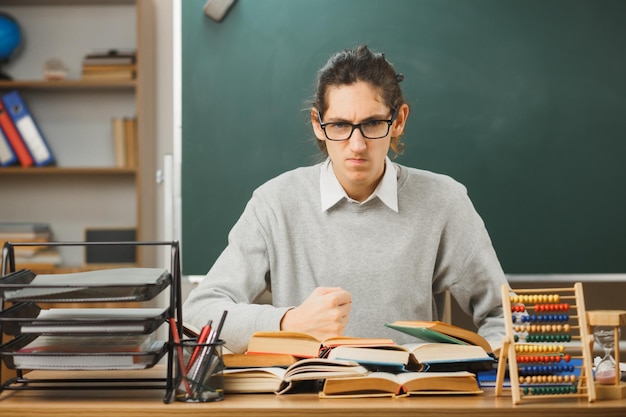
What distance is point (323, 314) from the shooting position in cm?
158

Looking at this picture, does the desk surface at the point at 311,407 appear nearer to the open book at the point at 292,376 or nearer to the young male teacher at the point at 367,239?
the open book at the point at 292,376

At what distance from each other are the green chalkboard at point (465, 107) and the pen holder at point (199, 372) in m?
1.83

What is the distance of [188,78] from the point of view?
121 inches

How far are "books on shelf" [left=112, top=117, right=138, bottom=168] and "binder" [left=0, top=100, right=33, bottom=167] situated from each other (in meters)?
0.41

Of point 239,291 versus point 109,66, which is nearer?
point 239,291

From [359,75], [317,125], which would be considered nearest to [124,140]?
[317,125]

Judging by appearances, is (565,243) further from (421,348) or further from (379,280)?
(421,348)

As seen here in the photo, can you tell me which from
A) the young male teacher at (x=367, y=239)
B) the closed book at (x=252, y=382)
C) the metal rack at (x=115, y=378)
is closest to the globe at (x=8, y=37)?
the young male teacher at (x=367, y=239)

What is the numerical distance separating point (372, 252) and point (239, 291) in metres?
0.38

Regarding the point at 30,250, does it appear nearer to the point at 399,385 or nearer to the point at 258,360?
the point at 258,360

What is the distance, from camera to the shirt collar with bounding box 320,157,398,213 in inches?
82.1

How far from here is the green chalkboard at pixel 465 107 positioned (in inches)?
118

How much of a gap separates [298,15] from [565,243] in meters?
1.37

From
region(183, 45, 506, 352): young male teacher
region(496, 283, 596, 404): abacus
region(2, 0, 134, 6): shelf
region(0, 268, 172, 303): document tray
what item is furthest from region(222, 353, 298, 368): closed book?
region(2, 0, 134, 6): shelf
